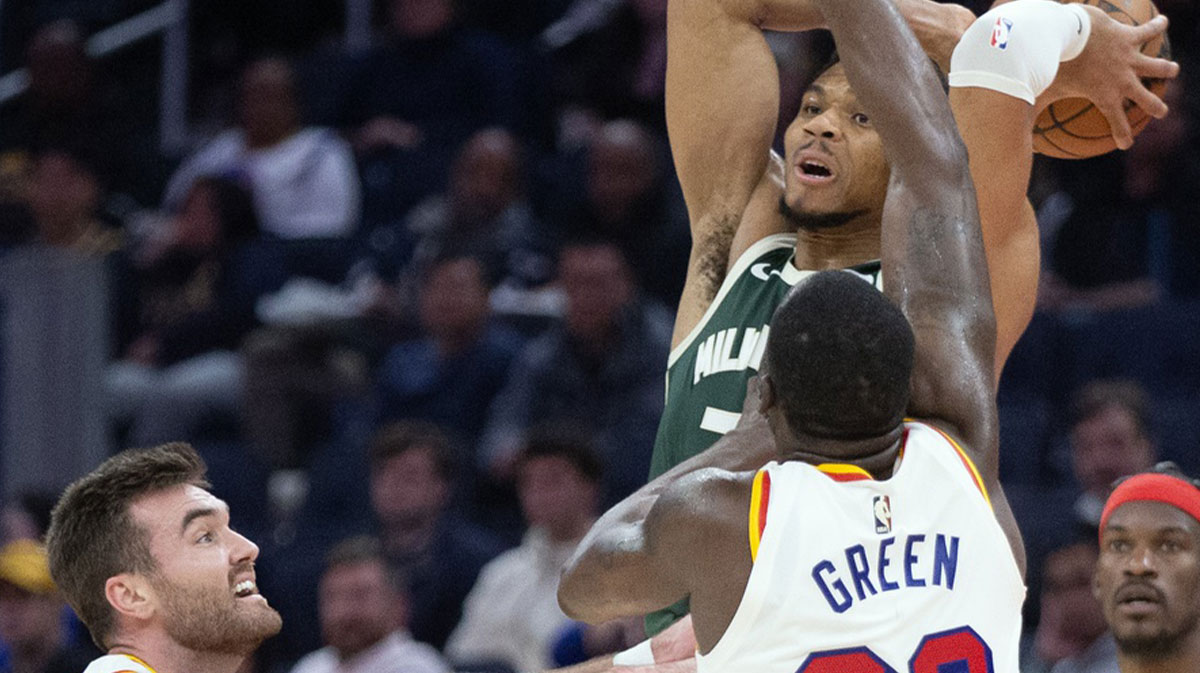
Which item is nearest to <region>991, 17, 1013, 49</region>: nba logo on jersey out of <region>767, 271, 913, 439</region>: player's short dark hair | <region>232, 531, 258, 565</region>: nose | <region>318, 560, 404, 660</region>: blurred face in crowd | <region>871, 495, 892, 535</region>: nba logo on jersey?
<region>767, 271, 913, 439</region>: player's short dark hair

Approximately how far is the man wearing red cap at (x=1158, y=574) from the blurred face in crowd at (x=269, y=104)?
19.4 feet

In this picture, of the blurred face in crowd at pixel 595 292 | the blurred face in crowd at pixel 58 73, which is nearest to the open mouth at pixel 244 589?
the blurred face in crowd at pixel 595 292

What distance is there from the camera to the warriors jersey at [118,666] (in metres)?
3.83

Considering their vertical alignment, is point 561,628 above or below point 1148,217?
below

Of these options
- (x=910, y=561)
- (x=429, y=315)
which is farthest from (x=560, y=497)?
(x=910, y=561)

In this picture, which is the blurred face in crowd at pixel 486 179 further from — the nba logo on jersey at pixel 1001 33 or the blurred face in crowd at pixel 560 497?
the nba logo on jersey at pixel 1001 33

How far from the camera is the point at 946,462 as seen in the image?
10.6ft

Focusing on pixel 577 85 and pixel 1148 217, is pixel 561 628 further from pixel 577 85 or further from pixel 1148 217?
pixel 577 85

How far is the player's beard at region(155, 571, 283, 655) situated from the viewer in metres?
3.99

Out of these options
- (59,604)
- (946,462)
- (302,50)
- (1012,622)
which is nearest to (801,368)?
(946,462)

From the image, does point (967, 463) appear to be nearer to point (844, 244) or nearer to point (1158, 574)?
point (844, 244)

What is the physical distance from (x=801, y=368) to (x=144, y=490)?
5.31ft

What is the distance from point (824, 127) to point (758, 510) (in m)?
1.15

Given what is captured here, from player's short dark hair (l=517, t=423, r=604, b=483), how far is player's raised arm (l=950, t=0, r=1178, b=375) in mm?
3065
